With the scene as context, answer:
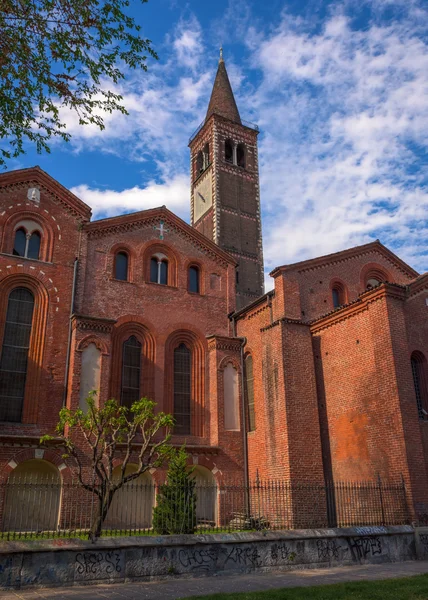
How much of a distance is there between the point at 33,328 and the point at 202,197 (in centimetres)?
2343

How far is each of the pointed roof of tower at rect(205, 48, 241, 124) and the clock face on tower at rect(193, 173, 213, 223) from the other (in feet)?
19.4

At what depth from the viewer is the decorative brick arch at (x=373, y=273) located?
2377 centimetres

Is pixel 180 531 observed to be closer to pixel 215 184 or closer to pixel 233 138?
pixel 215 184

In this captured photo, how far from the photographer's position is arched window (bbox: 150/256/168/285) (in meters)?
23.0

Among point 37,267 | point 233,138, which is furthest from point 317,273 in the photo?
point 233,138

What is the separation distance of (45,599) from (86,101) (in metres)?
9.58

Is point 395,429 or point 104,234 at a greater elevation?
point 104,234

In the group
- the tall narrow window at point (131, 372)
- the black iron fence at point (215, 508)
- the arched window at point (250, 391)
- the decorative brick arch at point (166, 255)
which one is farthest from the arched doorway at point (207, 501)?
the decorative brick arch at point (166, 255)

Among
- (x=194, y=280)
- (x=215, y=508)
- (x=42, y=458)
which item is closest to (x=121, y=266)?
(x=194, y=280)

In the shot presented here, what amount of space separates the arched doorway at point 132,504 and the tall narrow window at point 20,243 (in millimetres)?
9013

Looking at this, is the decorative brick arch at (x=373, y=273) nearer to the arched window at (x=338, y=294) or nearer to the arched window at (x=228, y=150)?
the arched window at (x=338, y=294)

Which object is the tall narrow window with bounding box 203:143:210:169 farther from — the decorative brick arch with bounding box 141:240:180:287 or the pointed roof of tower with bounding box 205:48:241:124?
the decorative brick arch with bounding box 141:240:180:287

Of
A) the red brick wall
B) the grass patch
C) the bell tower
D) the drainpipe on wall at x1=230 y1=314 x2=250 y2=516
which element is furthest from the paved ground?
the bell tower

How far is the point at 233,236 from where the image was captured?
123 feet
